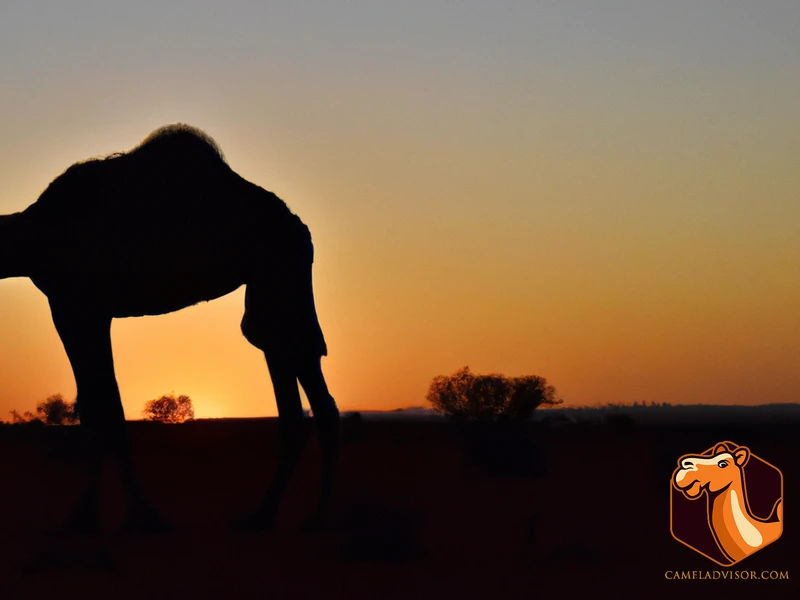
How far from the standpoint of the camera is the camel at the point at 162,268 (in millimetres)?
12961

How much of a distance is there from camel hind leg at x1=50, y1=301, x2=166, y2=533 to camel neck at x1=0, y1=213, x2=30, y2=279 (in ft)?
1.81

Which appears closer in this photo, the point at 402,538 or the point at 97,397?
the point at 402,538

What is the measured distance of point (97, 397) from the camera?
1302 cm

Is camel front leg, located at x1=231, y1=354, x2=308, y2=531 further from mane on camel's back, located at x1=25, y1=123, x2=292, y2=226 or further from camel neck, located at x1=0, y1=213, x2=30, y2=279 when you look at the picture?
camel neck, located at x1=0, y1=213, x2=30, y2=279

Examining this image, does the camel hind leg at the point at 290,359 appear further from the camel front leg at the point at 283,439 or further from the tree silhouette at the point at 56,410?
the tree silhouette at the point at 56,410

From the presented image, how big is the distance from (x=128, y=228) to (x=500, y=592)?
6077 mm

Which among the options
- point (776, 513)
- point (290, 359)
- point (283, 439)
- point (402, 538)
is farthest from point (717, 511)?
point (290, 359)

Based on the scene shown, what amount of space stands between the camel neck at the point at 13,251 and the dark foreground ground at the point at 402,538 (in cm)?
294

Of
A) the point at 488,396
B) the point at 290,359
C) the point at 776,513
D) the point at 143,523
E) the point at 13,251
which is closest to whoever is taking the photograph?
the point at 143,523

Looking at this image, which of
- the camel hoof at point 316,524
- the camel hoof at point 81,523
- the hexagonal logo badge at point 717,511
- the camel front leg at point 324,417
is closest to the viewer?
the hexagonal logo badge at point 717,511

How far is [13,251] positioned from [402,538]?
211 inches

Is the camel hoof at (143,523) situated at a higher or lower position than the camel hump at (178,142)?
lower

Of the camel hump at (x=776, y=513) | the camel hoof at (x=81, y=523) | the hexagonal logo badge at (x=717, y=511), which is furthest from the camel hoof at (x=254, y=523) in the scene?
the camel hump at (x=776, y=513)

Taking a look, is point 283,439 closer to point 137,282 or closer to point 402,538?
point 137,282
